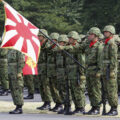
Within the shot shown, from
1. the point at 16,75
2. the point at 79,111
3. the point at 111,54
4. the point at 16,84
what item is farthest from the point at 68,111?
the point at 111,54

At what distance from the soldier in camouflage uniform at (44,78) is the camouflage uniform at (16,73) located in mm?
1295

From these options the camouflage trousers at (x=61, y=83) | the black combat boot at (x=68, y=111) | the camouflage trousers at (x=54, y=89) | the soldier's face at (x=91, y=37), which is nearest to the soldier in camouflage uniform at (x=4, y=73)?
the camouflage trousers at (x=54, y=89)

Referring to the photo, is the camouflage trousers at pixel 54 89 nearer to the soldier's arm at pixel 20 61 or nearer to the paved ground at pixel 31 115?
the paved ground at pixel 31 115

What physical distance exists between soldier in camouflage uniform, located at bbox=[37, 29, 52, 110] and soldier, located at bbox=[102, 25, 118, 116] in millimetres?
2321

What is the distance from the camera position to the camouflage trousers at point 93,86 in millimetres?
14883

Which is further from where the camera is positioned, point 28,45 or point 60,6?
point 60,6

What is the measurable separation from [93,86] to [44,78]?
2.07 metres

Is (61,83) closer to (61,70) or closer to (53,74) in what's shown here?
(61,70)

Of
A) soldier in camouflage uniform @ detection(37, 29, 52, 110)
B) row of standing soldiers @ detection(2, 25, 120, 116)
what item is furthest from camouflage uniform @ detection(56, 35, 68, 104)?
soldier in camouflage uniform @ detection(37, 29, 52, 110)

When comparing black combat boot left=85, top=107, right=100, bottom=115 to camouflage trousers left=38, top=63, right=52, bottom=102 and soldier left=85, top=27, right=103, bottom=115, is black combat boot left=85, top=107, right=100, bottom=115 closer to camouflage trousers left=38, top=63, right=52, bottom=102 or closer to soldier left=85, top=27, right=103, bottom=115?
soldier left=85, top=27, right=103, bottom=115

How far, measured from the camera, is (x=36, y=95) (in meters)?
21.5

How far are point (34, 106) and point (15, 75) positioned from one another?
7.43ft

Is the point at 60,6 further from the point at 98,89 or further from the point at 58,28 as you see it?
the point at 98,89

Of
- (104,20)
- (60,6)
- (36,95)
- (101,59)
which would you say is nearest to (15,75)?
(101,59)
